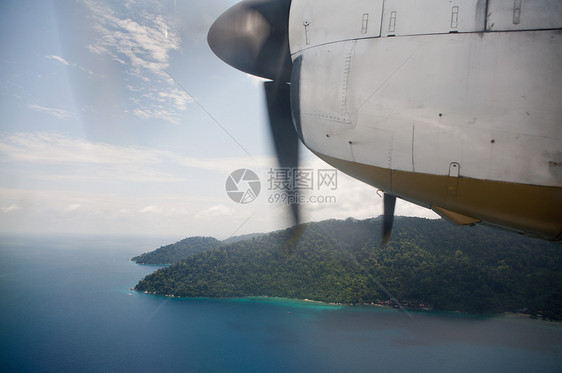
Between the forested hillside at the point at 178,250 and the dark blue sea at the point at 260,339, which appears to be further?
the forested hillside at the point at 178,250

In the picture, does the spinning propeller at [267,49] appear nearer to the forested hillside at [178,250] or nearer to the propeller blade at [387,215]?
the propeller blade at [387,215]

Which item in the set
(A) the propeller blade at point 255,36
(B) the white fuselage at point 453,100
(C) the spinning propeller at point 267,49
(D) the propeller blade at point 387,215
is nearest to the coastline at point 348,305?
(D) the propeller blade at point 387,215

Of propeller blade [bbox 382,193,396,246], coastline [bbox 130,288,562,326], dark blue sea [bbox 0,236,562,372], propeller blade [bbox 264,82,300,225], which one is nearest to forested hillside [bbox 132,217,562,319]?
coastline [bbox 130,288,562,326]

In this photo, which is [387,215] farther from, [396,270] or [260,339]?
[396,270]

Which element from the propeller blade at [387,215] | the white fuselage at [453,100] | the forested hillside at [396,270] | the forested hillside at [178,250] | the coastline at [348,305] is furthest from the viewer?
the forested hillside at [178,250]

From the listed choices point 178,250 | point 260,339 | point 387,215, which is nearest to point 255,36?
point 387,215

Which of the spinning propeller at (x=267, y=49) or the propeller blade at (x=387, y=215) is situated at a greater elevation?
the spinning propeller at (x=267, y=49)

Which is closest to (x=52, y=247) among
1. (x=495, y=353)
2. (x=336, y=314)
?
(x=336, y=314)

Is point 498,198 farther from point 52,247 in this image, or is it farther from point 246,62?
point 52,247
